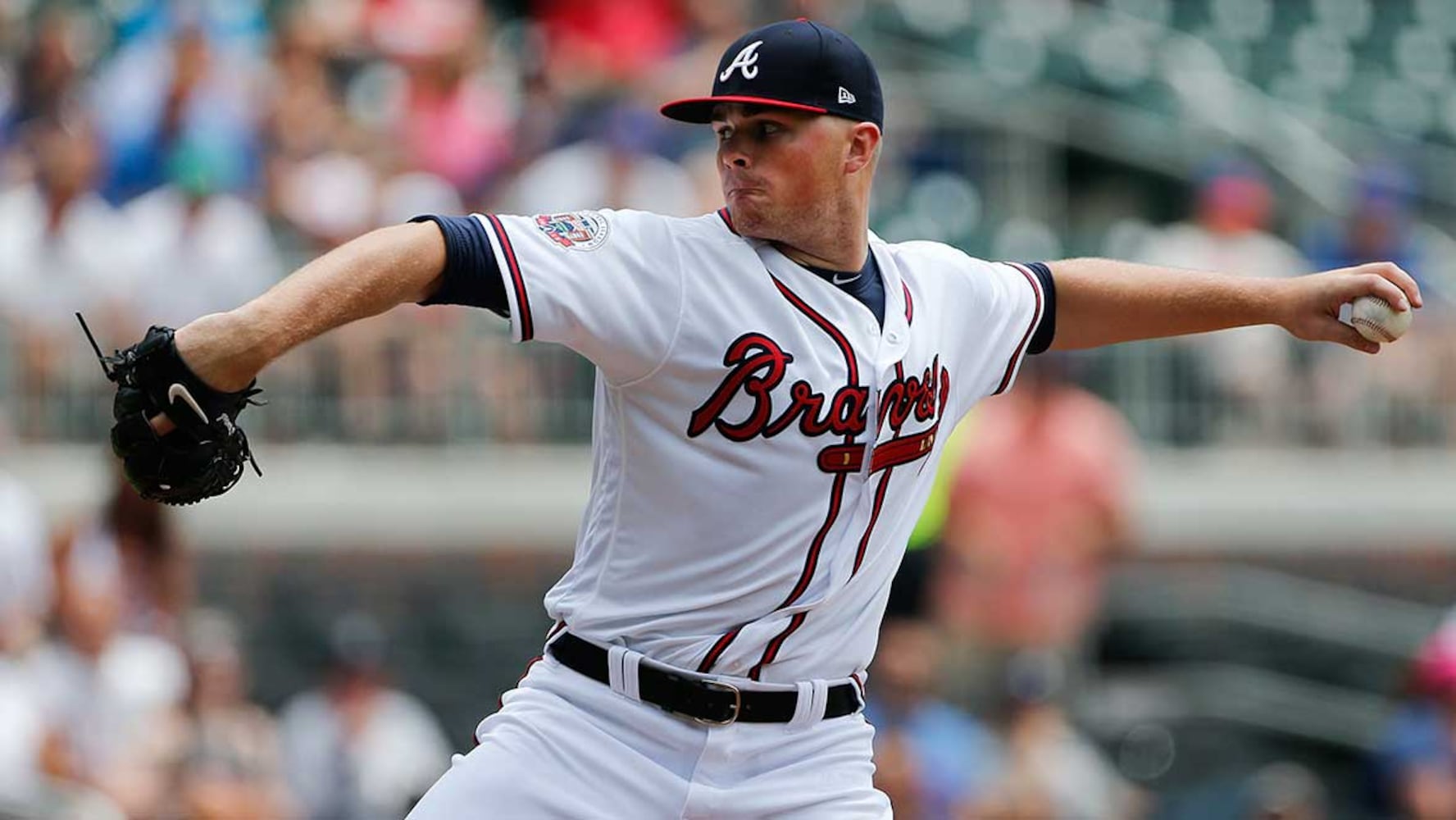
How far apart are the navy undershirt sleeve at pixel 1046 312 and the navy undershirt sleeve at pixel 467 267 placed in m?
1.26

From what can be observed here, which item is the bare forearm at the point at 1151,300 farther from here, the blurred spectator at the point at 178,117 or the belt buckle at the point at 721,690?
the blurred spectator at the point at 178,117

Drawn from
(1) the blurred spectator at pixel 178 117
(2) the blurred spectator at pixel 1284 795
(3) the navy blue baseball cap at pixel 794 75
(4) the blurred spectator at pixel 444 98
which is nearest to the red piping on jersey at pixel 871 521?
(3) the navy blue baseball cap at pixel 794 75

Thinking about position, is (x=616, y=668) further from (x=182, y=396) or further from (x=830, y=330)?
(x=182, y=396)

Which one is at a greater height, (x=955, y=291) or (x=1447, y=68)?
(x=955, y=291)

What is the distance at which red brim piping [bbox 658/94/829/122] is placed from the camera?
4152mm

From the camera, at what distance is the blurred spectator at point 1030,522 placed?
9062 mm

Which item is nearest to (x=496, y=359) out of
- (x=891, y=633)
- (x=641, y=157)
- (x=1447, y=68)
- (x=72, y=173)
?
(x=641, y=157)

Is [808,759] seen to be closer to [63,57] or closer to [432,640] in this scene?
[432,640]

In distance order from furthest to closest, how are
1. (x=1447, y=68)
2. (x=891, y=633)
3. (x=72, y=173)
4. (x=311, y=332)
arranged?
1. (x=1447, y=68)
2. (x=72, y=173)
3. (x=891, y=633)
4. (x=311, y=332)

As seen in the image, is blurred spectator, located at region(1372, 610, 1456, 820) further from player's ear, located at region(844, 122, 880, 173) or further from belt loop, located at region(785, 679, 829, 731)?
player's ear, located at region(844, 122, 880, 173)

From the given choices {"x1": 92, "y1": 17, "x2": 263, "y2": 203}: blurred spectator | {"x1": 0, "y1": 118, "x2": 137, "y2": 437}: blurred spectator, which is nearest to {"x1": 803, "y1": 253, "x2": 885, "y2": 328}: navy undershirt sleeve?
{"x1": 0, "y1": 118, "x2": 137, "y2": 437}: blurred spectator

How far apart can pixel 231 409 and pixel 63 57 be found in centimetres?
675

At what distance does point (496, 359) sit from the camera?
10.1 metres

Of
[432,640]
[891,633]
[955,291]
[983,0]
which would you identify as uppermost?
[955,291]
